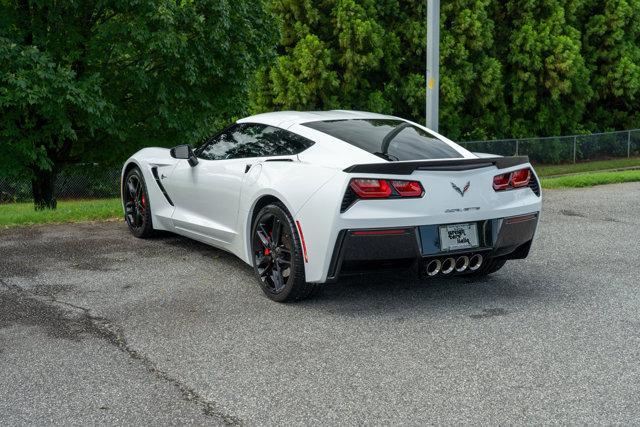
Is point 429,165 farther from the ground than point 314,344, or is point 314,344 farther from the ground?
point 429,165

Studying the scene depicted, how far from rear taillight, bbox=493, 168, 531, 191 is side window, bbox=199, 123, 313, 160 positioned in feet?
4.73

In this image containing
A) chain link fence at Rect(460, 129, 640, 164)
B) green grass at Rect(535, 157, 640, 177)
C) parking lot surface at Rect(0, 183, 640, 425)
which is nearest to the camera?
parking lot surface at Rect(0, 183, 640, 425)

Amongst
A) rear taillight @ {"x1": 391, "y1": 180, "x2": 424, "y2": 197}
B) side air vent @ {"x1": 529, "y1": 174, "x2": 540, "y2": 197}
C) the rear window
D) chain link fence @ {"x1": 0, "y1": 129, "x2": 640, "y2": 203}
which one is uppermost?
the rear window

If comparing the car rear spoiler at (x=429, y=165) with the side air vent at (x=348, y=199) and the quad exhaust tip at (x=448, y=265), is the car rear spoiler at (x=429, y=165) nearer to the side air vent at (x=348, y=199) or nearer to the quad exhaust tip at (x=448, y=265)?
the side air vent at (x=348, y=199)

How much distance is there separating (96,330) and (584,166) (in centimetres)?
1743

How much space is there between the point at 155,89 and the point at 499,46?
518 inches

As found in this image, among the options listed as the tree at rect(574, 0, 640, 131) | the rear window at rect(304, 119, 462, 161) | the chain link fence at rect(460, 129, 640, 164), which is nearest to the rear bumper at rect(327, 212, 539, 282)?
the rear window at rect(304, 119, 462, 161)

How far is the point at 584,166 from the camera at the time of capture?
2050cm

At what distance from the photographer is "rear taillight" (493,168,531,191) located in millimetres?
5945

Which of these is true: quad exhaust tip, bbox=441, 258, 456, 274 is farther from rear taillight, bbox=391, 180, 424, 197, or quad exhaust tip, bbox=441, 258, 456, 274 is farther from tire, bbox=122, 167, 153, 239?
tire, bbox=122, 167, 153, 239

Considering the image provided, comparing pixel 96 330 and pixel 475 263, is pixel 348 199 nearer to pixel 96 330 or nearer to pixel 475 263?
pixel 475 263

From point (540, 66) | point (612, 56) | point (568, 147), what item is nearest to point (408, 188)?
point (568, 147)

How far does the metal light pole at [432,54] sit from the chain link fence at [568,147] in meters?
7.85

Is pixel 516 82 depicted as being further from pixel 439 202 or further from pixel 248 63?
pixel 439 202
